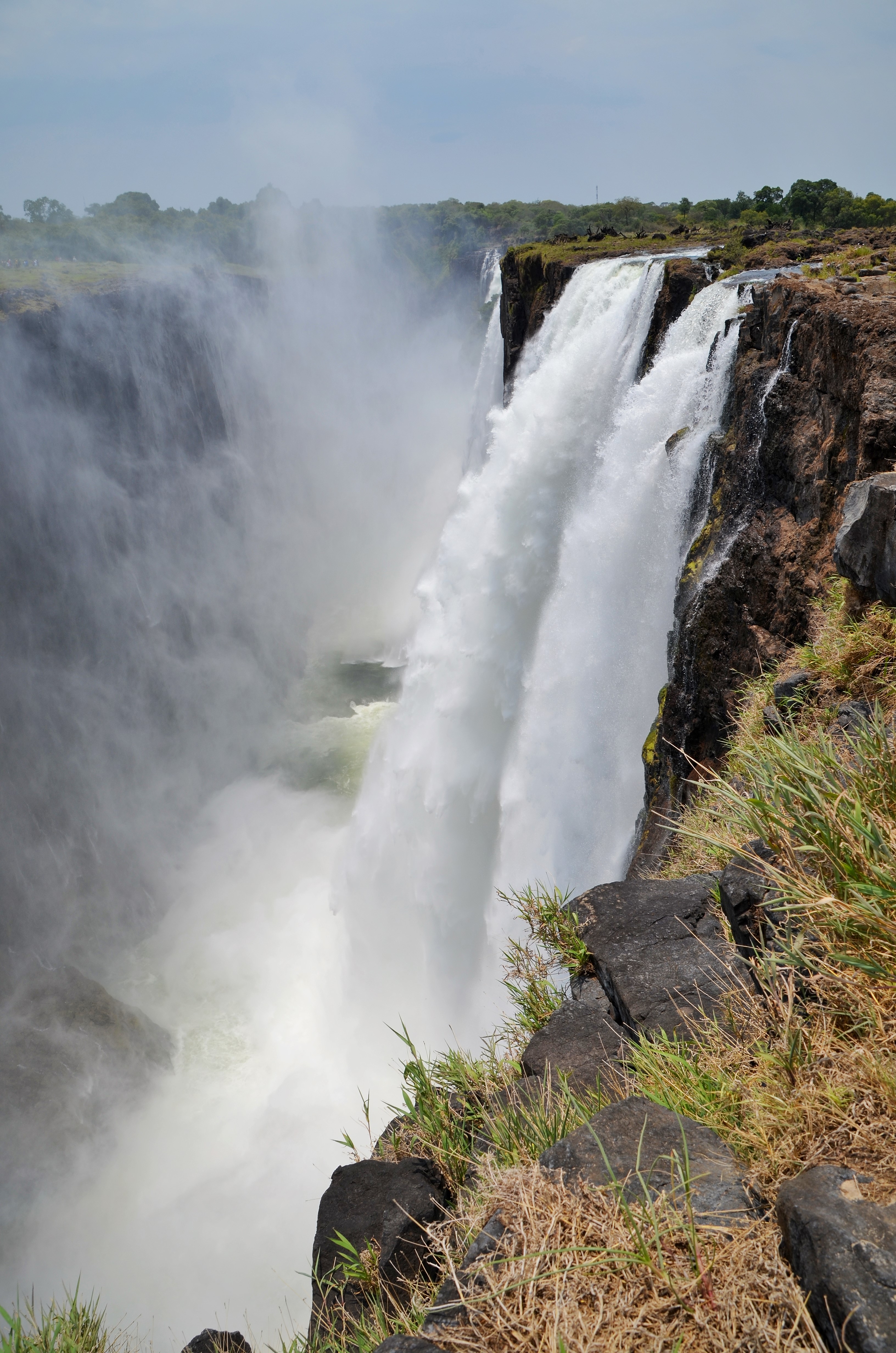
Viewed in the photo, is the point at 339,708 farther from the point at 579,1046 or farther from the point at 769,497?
the point at 579,1046

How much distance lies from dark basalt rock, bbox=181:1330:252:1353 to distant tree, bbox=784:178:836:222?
96.0 ft

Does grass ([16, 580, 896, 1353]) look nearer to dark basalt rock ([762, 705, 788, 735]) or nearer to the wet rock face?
dark basalt rock ([762, 705, 788, 735])

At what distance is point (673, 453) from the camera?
6.55 meters

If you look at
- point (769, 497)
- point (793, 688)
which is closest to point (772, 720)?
point (793, 688)

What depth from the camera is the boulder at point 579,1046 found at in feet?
8.98

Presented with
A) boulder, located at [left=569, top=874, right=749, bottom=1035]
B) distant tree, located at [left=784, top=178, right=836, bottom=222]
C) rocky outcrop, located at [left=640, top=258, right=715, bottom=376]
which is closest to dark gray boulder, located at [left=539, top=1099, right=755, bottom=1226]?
boulder, located at [left=569, top=874, right=749, bottom=1035]

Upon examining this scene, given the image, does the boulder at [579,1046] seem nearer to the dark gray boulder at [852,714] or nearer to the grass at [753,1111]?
the grass at [753,1111]

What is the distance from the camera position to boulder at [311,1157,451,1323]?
8.93ft

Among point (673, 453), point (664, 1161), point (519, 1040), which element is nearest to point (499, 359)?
point (673, 453)

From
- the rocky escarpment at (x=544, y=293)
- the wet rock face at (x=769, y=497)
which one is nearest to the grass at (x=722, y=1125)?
the wet rock face at (x=769, y=497)

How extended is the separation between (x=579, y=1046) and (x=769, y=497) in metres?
4.27

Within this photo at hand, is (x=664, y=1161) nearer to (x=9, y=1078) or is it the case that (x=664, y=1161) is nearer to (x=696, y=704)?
(x=696, y=704)

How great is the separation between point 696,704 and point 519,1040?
124 inches

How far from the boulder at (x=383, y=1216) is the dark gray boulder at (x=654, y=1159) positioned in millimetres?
965
